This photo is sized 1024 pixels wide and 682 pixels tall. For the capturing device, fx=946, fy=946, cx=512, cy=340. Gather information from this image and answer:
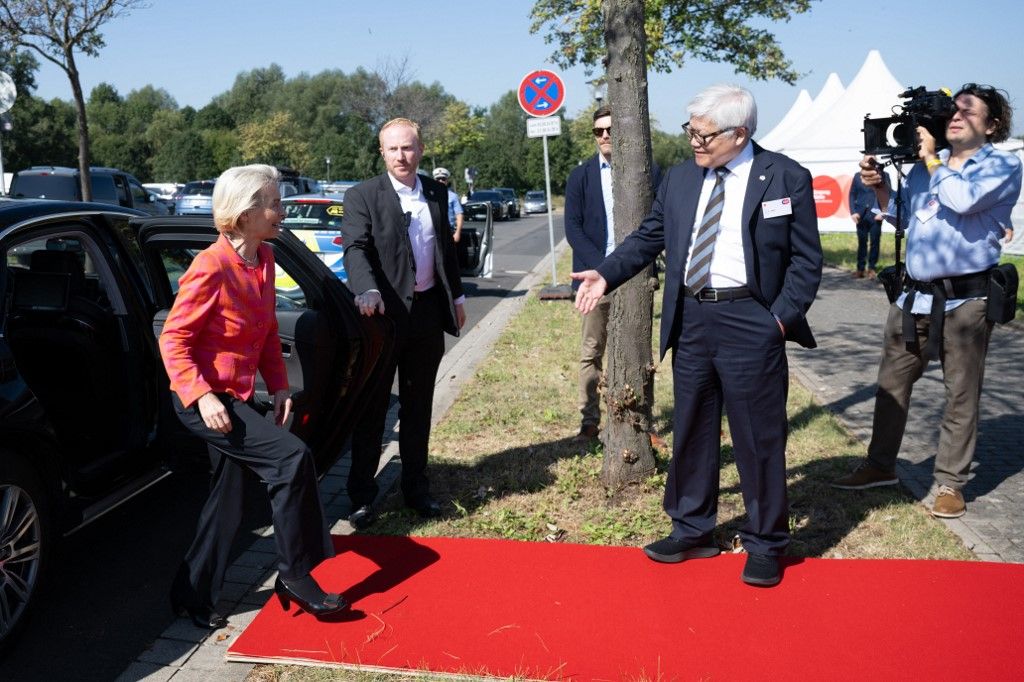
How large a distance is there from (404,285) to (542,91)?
31.8 feet

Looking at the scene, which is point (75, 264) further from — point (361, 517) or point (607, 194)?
point (607, 194)

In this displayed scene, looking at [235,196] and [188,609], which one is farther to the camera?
[188,609]

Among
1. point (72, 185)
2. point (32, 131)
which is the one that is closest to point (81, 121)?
point (72, 185)

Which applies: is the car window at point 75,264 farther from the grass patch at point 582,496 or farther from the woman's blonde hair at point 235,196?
the grass patch at point 582,496

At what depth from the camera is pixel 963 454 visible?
491 centimetres

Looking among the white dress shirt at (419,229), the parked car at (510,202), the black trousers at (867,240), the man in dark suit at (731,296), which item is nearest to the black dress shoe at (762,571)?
the man in dark suit at (731,296)

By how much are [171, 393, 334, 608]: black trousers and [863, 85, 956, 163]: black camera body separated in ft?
10.9

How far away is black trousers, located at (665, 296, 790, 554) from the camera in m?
3.96

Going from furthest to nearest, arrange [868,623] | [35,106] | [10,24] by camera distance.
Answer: [35,106]
[10,24]
[868,623]

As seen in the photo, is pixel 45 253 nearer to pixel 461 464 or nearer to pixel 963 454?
pixel 461 464

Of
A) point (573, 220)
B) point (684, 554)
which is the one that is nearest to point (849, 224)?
point (573, 220)

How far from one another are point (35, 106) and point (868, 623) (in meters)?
71.1

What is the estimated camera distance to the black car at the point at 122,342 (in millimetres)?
4234

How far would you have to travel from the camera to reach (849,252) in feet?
75.9
